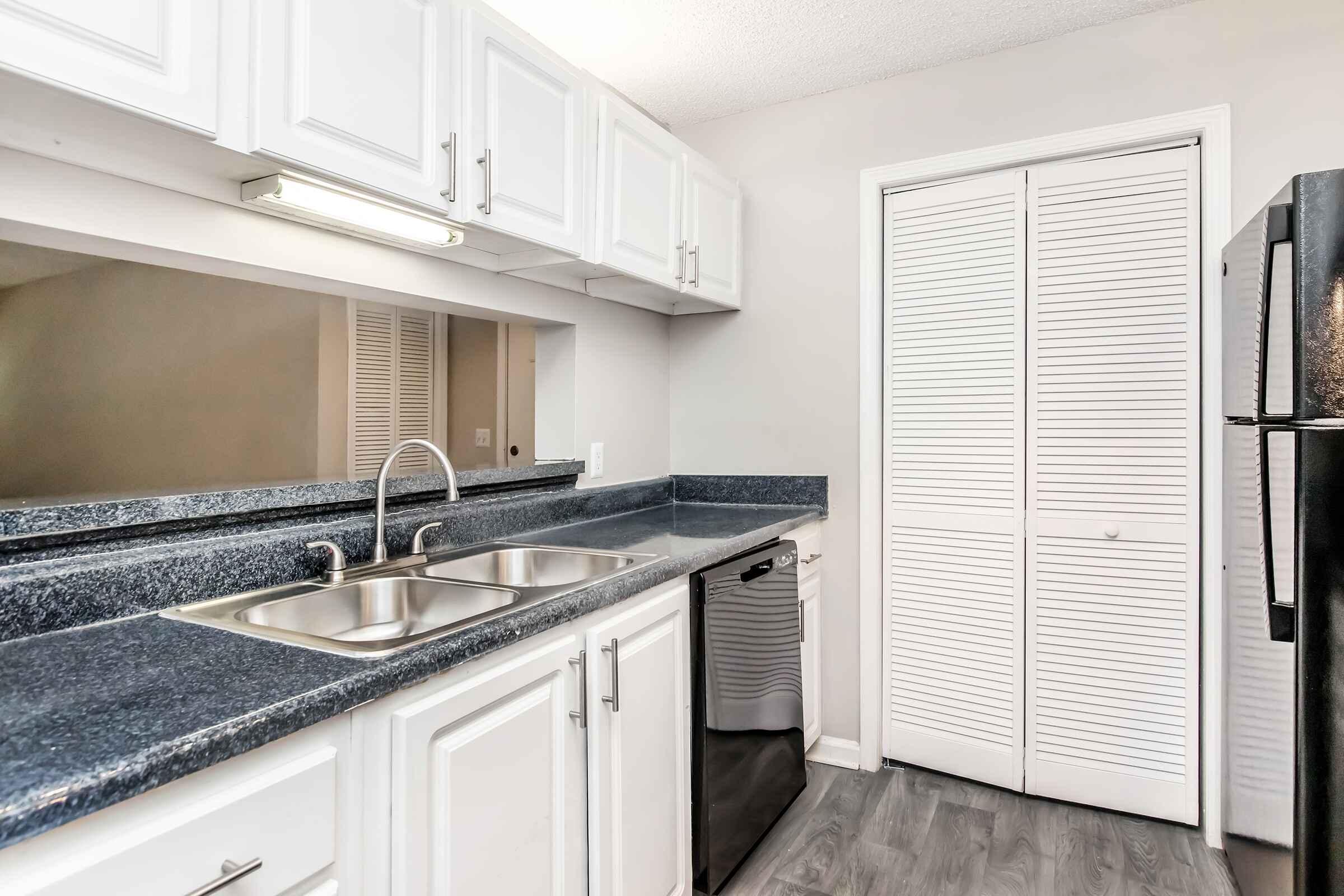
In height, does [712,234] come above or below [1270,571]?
above

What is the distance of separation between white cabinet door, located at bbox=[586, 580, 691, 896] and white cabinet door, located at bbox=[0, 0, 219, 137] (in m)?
1.12

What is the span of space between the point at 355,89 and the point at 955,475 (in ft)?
7.02

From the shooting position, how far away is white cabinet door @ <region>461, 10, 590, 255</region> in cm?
158

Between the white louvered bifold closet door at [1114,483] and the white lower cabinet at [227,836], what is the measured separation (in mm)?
2225

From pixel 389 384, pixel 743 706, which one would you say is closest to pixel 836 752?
pixel 743 706

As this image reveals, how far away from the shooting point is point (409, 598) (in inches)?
61.7

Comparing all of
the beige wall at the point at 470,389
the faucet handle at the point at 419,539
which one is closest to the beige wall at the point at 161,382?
the beige wall at the point at 470,389

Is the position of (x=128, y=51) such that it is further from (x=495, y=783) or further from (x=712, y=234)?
(x=712, y=234)

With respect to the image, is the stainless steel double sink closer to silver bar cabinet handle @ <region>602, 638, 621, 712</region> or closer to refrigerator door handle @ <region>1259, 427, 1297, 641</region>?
silver bar cabinet handle @ <region>602, 638, 621, 712</region>

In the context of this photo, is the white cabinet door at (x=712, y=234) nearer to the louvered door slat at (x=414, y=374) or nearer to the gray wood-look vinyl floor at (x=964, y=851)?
the louvered door slat at (x=414, y=374)

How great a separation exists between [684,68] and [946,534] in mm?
1903

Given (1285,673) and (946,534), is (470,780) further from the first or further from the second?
(946,534)

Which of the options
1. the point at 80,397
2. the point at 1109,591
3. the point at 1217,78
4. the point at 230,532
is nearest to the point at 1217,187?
the point at 1217,78

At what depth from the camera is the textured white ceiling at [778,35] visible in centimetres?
214
